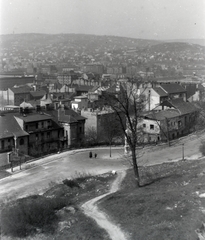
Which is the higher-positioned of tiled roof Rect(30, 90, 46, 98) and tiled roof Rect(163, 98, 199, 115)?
tiled roof Rect(163, 98, 199, 115)

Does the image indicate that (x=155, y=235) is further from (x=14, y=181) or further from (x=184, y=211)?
(x=14, y=181)

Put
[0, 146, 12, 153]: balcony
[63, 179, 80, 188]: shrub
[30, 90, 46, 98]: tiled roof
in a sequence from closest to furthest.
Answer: [63, 179, 80, 188]: shrub < [0, 146, 12, 153]: balcony < [30, 90, 46, 98]: tiled roof

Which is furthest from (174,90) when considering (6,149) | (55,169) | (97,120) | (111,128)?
(55,169)

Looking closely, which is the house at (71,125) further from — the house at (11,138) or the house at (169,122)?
the house at (169,122)

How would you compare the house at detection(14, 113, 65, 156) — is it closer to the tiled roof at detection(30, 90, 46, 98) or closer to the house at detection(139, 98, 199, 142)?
the house at detection(139, 98, 199, 142)

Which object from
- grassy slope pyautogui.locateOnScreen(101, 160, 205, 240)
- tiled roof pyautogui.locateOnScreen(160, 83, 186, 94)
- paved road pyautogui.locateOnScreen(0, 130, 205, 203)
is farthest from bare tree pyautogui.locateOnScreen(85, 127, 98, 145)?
tiled roof pyautogui.locateOnScreen(160, 83, 186, 94)

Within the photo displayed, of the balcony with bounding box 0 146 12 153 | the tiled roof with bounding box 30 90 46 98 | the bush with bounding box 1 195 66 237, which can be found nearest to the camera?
the bush with bounding box 1 195 66 237

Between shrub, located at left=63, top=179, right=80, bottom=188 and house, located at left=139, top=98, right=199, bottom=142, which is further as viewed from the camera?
house, located at left=139, top=98, right=199, bottom=142
